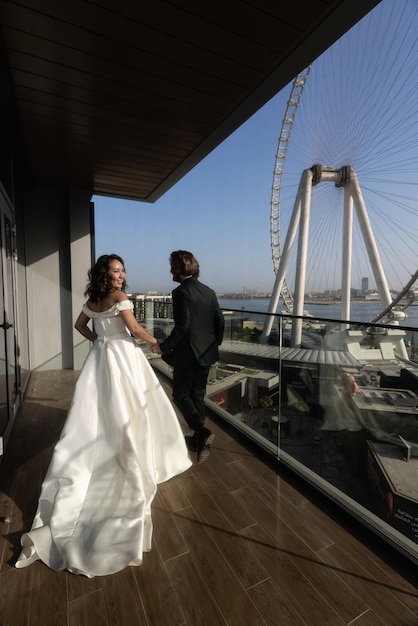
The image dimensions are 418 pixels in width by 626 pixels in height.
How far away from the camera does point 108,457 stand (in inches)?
65.2

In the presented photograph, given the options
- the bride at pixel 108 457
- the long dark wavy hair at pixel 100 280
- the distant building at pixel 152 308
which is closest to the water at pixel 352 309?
the distant building at pixel 152 308

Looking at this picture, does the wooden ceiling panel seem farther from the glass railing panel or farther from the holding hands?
the holding hands

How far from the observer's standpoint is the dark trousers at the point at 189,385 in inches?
87.9

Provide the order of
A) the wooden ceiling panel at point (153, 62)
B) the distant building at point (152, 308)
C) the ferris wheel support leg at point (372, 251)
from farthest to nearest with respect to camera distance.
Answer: the ferris wheel support leg at point (372, 251)
the distant building at point (152, 308)
the wooden ceiling panel at point (153, 62)

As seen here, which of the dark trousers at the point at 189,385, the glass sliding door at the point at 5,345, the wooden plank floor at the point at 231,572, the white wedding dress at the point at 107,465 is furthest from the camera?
the glass sliding door at the point at 5,345

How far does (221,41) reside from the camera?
1662mm

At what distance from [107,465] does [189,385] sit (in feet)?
2.57

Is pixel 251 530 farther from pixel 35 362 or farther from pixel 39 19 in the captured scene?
pixel 35 362

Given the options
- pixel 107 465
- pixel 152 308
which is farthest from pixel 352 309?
pixel 107 465

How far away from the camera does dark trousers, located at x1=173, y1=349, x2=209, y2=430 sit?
2.23 metres

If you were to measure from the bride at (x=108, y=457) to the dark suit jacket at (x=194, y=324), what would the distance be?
0.86 feet

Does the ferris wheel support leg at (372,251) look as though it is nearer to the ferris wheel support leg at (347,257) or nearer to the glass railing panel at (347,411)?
the ferris wheel support leg at (347,257)

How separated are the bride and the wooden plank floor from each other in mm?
76

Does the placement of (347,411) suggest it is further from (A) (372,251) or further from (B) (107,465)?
(A) (372,251)
